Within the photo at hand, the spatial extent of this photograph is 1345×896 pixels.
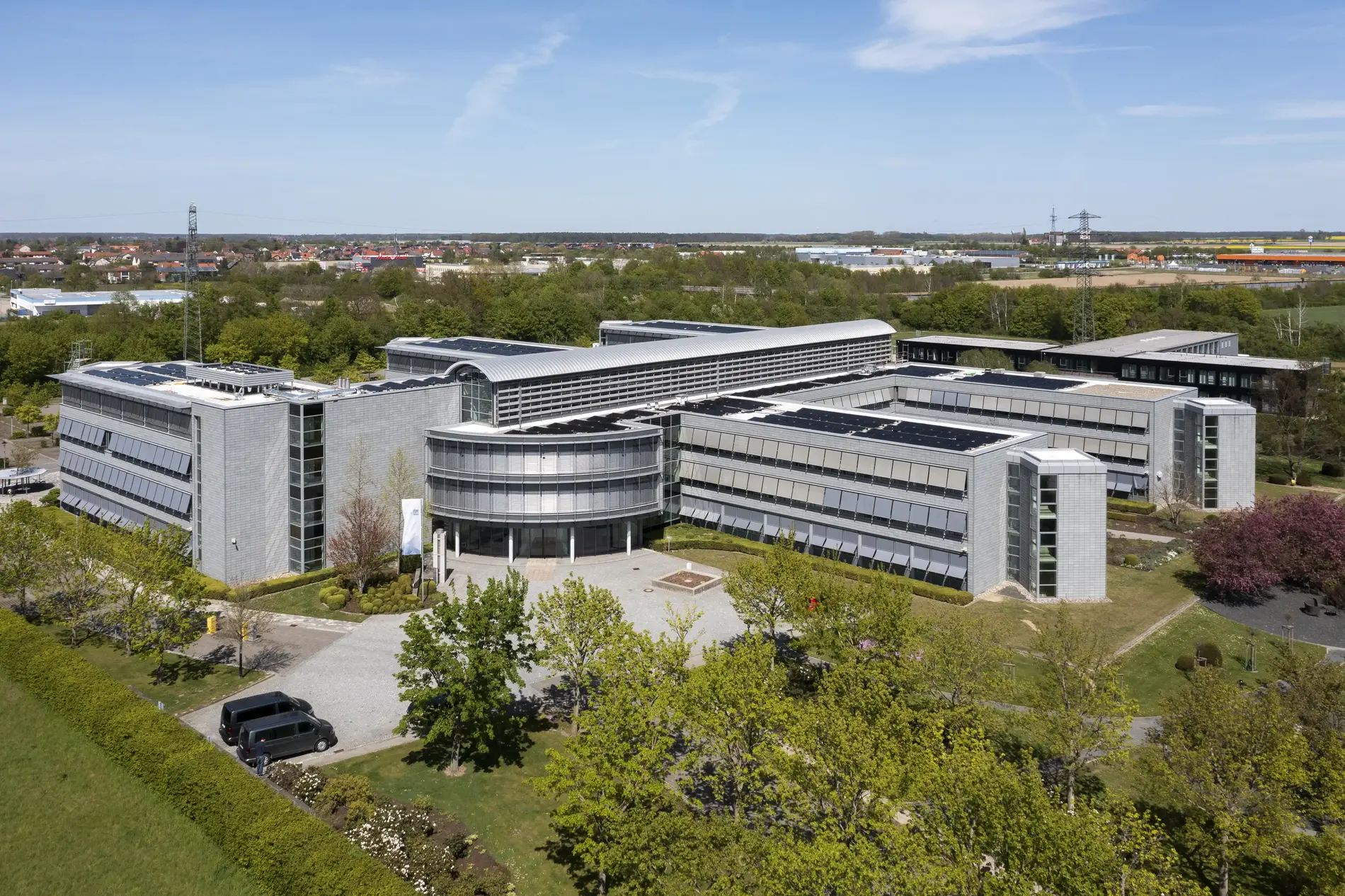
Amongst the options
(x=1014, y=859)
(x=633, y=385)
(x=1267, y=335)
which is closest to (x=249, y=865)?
(x=1014, y=859)

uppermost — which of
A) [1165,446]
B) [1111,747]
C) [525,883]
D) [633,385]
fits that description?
[633,385]

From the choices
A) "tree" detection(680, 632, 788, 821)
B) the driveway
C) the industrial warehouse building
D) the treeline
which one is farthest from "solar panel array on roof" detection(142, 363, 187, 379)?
"tree" detection(680, 632, 788, 821)

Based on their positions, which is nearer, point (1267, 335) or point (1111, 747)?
point (1111, 747)

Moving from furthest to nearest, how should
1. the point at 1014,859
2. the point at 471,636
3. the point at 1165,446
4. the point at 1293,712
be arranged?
the point at 1165,446
the point at 471,636
the point at 1293,712
the point at 1014,859

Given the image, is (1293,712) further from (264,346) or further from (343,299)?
(343,299)

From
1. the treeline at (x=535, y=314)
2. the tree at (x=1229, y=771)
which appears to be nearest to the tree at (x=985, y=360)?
the treeline at (x=535, y=314)

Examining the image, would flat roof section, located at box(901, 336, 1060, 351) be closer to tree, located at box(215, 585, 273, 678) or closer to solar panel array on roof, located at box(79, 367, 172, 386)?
solar panel array on roof, located at box(79, 367, 172, 386)
